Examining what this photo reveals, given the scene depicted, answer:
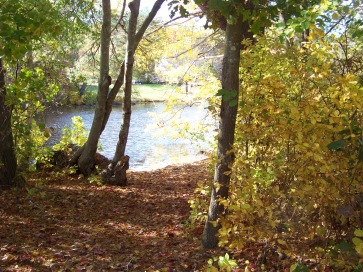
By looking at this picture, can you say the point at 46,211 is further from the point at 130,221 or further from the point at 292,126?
the point at 292,126

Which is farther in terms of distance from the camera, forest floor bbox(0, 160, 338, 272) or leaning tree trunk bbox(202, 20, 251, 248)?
forest floor bbox(0, 160, 338, 272)

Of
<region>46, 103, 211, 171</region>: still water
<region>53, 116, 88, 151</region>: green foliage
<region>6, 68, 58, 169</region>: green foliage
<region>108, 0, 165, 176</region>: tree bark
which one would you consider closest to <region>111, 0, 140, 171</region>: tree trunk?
<region>108, 0, 165, 176</region>: tree bark

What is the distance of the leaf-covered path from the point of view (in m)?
4.06

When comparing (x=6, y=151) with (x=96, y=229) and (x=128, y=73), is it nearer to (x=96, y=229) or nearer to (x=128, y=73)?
(x=96, y=229)

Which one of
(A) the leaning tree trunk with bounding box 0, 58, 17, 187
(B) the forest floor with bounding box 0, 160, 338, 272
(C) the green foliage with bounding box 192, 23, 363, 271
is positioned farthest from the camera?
(A) the leaning tree trunk with bounding box 0, 58, 17, 187

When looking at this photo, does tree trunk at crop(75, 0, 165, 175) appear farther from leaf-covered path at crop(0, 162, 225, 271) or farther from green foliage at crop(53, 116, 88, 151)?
green foliage at crop(53, 116, 88, 151)

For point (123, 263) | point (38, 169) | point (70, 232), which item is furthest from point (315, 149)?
point (38, 169)

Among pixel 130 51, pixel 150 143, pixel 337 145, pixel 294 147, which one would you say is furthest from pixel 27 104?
pixel 150 143

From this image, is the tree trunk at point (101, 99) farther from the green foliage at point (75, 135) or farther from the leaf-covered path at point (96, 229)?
the green foliage at point (75, 135)

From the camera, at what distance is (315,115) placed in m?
2.75

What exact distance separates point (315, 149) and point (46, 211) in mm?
4553

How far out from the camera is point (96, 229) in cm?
540

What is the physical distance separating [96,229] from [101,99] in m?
3.69

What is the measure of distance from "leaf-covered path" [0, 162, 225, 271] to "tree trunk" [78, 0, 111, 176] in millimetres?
491
